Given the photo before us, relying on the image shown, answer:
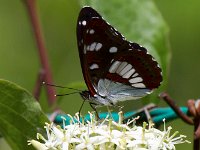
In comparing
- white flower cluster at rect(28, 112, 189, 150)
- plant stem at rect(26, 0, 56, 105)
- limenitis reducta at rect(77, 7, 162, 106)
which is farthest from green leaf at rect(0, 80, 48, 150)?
plant stem at rect(26, 0, 56, 105)

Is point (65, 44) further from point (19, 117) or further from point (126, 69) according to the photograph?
point (19, 117)

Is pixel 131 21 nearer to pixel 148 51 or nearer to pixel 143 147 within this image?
pixel 148 51

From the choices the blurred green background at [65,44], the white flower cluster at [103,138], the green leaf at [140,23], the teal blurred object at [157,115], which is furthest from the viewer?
the blurred green background at [65,44]

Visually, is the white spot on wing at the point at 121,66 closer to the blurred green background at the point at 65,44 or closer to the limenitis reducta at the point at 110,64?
the limenitis reducta at the point at 110,64

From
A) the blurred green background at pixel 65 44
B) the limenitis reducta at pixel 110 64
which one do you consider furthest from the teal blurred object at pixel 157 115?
the blurred green background at pixel 65 44

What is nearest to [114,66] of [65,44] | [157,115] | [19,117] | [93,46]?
[93,46]

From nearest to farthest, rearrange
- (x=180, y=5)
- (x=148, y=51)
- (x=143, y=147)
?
1. (x=143, y=147)
2. (x=148, y=51)
3. (x=180, y=5)

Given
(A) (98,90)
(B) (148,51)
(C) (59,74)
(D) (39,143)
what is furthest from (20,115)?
(C) (59,74)
